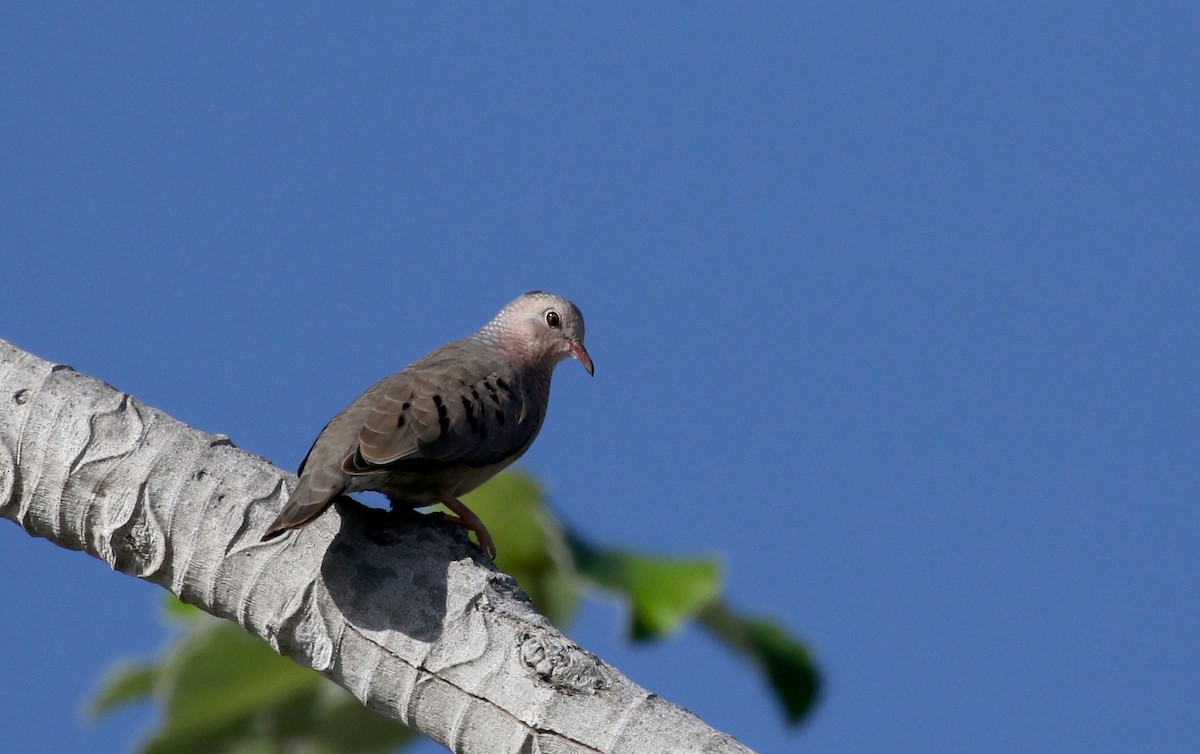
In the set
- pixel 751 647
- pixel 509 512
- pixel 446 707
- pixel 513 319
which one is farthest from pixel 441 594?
pixel 513 319

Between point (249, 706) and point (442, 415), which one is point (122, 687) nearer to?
point (249, 706)

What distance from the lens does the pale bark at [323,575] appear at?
146 inches

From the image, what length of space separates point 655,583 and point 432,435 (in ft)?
3.95

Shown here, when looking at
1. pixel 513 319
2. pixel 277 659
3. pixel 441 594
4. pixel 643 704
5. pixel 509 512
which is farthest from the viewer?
pixel 513 319

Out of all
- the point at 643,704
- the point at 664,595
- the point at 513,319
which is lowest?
the point at 643,704

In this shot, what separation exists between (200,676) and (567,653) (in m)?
1.17

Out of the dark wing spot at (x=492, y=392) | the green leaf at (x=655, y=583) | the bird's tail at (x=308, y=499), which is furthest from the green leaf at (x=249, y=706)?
the dark wing spot at (x=492, y=392)

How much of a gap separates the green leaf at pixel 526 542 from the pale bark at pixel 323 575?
0.35 m

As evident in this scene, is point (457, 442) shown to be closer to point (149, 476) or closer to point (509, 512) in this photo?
point (509, 512)

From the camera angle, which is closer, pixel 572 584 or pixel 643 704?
pixel 643 704

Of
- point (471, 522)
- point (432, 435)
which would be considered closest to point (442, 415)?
point (432, 435)

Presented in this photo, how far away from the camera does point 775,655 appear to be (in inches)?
163

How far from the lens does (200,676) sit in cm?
407

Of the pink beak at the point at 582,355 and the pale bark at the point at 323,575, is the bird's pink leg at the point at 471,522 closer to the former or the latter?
the pale bark at the point at 323,575
